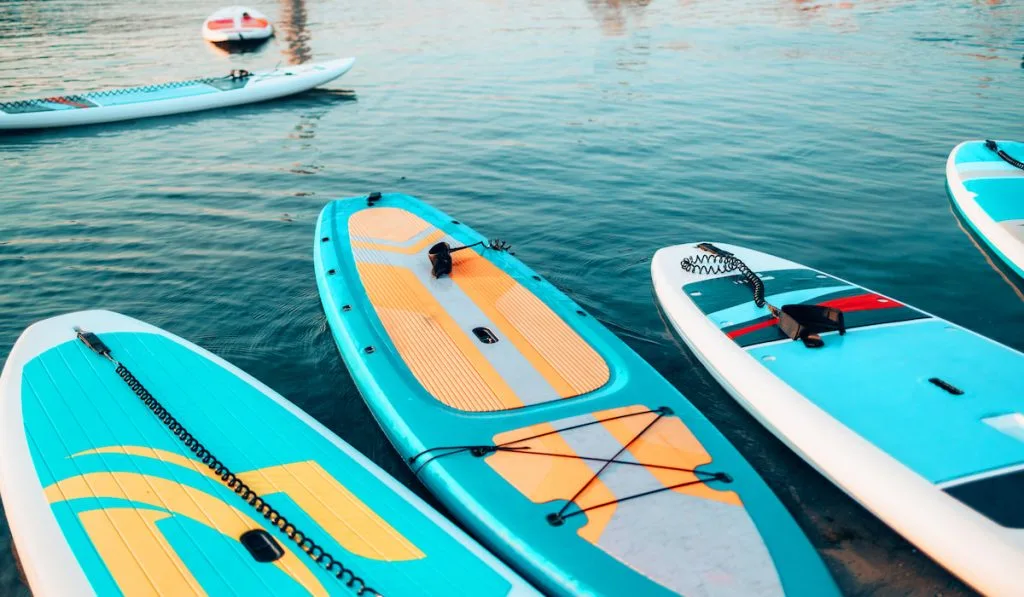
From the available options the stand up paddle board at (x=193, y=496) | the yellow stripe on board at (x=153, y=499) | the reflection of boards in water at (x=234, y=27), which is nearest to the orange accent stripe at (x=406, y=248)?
the stand up paddle board at (x=193, y=496)

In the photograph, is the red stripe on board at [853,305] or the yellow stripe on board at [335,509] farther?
the red stripe on board at [853,305]

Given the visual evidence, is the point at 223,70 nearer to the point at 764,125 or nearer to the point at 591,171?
the point at 591,171

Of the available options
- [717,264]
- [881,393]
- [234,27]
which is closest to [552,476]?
[881,393]

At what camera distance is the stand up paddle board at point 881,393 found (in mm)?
4539

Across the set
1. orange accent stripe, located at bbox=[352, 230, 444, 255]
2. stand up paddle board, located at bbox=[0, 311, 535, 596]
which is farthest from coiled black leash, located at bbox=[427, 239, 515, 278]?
stand up paddle board, located at bbox=[0, 311, 535, 596]

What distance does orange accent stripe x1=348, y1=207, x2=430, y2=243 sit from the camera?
8906mm

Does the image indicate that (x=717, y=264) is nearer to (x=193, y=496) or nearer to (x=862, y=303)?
(x=862, y=303)

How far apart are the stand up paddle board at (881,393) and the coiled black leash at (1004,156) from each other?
5491 millimetres

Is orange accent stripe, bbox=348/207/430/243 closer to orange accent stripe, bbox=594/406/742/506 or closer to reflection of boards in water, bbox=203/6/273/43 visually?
orange accent stripe, bbox=594/406/742/506

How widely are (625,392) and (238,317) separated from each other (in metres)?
5.08

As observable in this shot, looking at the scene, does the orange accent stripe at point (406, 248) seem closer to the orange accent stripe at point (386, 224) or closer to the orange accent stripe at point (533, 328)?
the orange accent stripe at point (386, 224)

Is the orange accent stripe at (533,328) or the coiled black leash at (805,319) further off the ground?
the coiled black leash at (805,319)

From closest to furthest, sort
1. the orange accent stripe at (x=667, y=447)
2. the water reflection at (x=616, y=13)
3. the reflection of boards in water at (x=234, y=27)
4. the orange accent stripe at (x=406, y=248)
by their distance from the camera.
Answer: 1. the orange accent stripe at (x=667, y=447)
2. the orange accent stripe at (x=406, y=248)
3. the reflection of boards in water at (x=234, y=27)
4. the water reflection at (x=616, y=13)

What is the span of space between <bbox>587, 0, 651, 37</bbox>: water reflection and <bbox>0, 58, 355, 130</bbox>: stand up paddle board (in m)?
13.2
